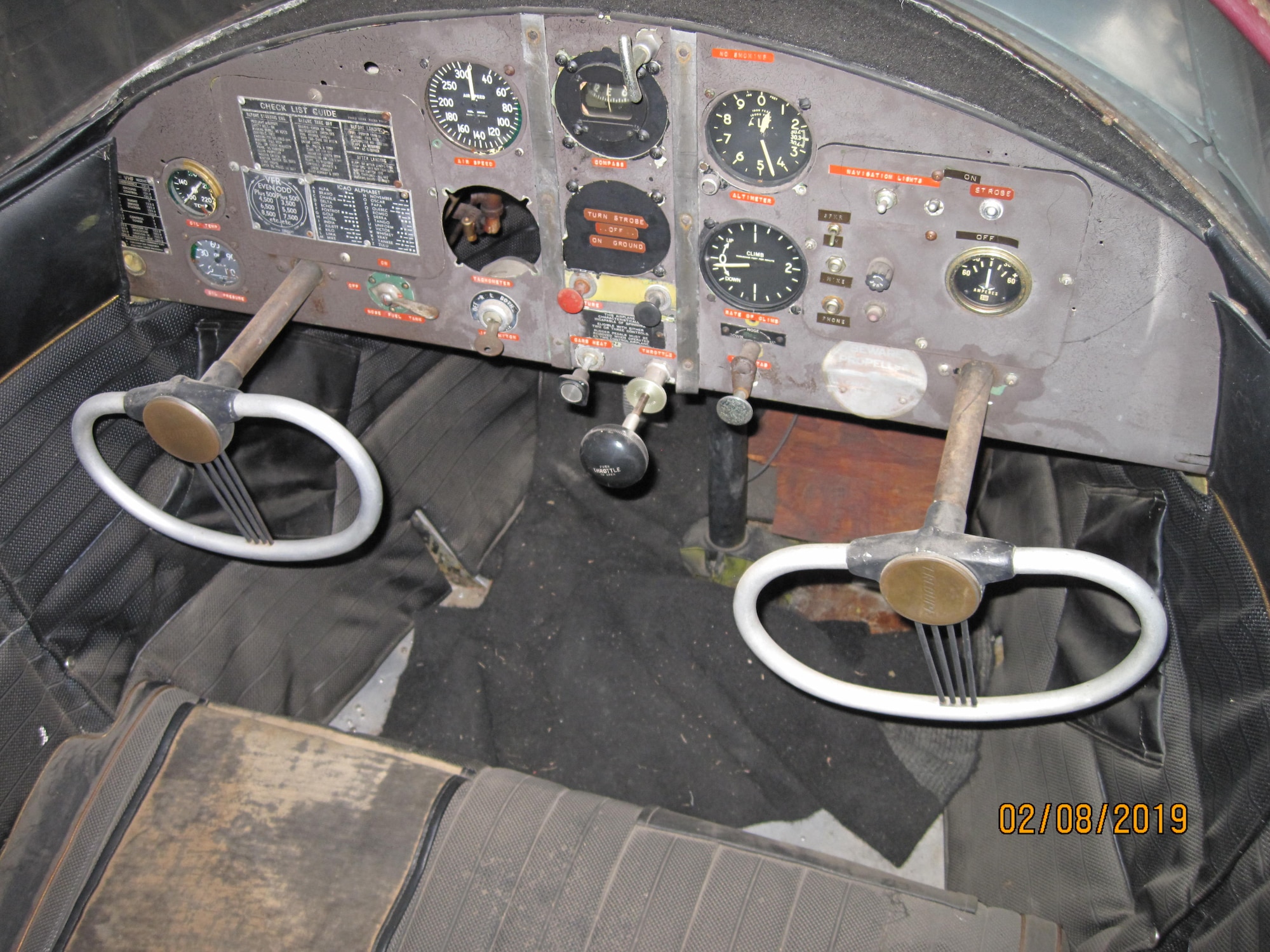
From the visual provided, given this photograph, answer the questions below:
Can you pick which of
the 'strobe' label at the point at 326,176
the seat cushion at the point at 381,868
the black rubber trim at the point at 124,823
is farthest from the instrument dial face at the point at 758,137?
the black rubber trim at the point at 124,823

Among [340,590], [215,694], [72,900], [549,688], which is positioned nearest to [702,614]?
[549,688]

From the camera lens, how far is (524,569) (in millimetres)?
2441

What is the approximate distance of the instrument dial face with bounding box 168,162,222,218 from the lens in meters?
1.59

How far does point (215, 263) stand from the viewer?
1689 millimetres

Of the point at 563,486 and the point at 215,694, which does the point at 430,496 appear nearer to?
the point at 563,486

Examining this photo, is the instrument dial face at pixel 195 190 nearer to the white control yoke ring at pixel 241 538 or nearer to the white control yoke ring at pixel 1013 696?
the white control yoke ring at pixel 241 538

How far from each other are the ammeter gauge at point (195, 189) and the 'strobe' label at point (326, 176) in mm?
65

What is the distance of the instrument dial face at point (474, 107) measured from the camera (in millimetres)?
1354

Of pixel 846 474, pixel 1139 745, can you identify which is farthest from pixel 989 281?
pixel 846 474

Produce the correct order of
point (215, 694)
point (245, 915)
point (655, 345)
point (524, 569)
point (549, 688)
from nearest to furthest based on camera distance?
point (245, 915) < point (655, 345) < point (215, 694) < point (549, 688) < point (524, 569)

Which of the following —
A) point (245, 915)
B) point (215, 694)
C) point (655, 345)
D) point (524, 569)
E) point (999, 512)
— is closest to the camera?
point (245, 915)

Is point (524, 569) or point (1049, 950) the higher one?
point (1049, 950)

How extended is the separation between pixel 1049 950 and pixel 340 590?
1.50m
